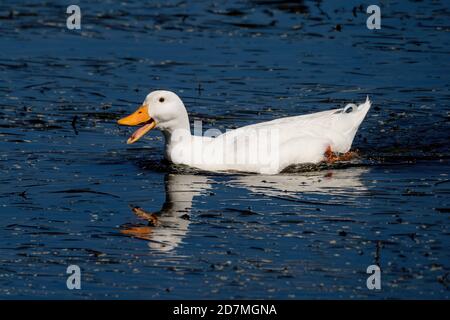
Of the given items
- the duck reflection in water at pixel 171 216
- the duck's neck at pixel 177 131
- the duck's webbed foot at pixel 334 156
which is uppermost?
the duck's neck at pixel 177 131

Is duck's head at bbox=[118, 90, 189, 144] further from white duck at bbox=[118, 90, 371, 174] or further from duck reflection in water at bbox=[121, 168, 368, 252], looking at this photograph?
duck reflection in water at bbox=[121, 168, 368, 252]

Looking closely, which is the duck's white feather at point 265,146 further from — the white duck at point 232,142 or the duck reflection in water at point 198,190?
the duck reflection in water at point 198,190

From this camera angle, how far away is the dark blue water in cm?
984

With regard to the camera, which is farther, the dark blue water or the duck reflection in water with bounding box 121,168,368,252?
the duck reflection in water with bounding box 121,168,368,252

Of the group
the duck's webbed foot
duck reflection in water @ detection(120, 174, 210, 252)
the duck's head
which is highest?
the duck's head

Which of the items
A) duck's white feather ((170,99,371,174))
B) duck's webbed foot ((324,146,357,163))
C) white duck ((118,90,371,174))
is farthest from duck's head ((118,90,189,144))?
duck's webbed foot ((324,146,357,163))

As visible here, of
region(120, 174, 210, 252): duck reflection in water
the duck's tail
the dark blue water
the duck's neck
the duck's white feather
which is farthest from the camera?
the duck's tail

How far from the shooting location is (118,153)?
14.0 m

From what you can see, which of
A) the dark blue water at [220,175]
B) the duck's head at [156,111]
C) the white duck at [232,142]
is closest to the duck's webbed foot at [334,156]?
the white duck at [232,142]

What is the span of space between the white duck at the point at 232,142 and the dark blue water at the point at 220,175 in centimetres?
22

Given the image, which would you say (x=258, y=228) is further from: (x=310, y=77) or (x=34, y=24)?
(x=34, y=24)

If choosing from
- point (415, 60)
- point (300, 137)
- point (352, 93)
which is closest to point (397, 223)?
point (300, 137)

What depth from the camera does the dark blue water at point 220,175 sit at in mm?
9836

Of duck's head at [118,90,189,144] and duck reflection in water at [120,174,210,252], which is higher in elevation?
duck's head at [118,90,189,144]
